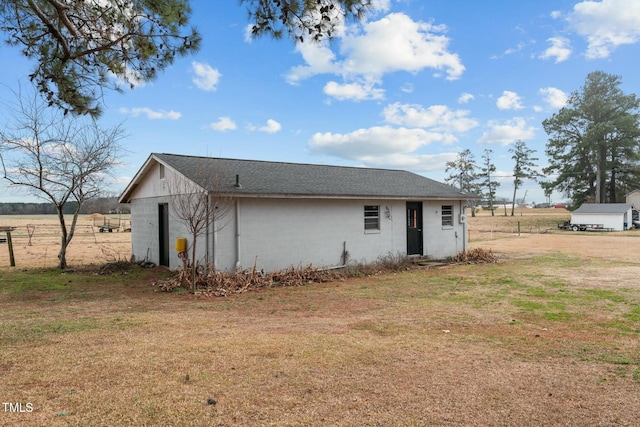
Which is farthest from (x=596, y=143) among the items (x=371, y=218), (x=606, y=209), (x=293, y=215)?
(x=293, y=215)

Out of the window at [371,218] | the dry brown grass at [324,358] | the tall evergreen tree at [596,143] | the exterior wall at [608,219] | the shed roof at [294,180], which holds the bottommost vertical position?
the dry brown grass at [324,358]

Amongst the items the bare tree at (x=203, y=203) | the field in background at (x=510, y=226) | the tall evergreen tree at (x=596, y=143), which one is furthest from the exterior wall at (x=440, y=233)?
the tall evergreen tree at (x=596, y=143)

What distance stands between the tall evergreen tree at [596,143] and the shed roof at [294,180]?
3334 cm

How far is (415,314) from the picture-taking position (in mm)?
6754

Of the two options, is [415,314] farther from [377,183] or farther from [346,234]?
[377,183]

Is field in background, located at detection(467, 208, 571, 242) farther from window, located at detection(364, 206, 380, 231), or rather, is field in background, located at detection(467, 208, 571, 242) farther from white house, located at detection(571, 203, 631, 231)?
window, located at detection(364, 206, 380, 231)

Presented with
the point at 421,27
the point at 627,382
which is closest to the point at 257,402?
the point at 627,382

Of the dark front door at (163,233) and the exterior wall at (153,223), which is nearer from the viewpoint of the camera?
the exterior wall at (153,223)

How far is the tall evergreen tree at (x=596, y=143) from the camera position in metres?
38.1

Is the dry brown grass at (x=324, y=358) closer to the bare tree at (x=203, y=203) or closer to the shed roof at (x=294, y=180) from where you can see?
the bare tree at (x=203, y=203)

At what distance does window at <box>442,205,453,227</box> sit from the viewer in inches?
589

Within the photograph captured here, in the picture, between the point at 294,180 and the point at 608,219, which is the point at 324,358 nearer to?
the point at 294,180

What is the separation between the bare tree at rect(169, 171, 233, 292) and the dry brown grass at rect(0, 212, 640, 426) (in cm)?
173

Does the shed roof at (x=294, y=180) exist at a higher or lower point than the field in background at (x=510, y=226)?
higher
